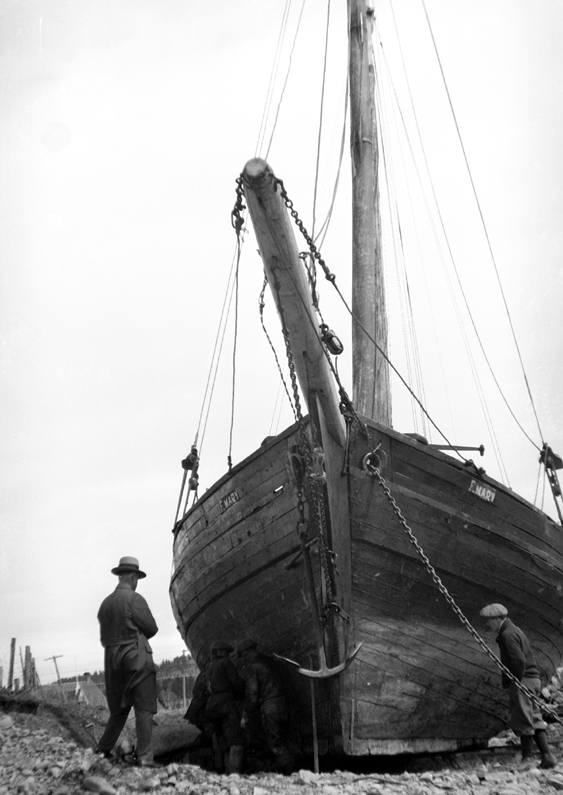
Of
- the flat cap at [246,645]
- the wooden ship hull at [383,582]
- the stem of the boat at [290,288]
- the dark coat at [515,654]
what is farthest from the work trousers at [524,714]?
the stem of the boat at [290,288]

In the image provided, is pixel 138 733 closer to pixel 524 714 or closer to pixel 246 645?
pixel 246 645

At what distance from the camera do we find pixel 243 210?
15.7ft

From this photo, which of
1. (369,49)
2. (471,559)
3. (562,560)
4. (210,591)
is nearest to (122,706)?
(210,591)

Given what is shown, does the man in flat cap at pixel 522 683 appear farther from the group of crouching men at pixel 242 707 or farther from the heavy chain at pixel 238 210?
the heavy chain at pixel 238 210

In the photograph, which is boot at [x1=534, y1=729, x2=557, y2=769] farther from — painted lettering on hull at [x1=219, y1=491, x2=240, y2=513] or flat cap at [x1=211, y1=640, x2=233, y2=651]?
painted lettering on hull at [x1=219, y1=491, x2=240, y2=513]

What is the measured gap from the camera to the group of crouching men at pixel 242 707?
239 inches

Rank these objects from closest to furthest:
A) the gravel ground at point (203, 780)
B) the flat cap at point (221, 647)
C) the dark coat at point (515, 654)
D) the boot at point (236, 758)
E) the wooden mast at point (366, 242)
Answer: the gravel ground at point (203, 780)
the dark coat at point (515, 654)
the boot at point (236, 758)
the flat cap at point (221, 647)
the wooden mast at point (366, 242)

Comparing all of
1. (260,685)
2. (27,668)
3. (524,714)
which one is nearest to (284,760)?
(260,685)

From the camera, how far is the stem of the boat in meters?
4.47

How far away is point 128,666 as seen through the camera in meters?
5.27

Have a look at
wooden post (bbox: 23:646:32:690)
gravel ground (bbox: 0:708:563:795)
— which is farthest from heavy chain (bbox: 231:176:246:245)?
wooden post (bbox: 23:646:32:690)

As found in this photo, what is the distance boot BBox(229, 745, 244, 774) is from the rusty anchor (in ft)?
2.96

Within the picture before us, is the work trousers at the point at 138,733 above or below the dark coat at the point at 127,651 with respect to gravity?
below

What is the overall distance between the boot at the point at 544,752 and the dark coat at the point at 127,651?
292cm
